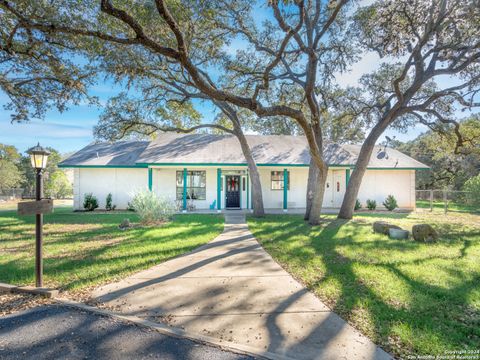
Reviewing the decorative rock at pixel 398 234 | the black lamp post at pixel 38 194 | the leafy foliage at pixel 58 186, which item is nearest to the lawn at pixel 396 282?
the decorative rock at pixel 398 234

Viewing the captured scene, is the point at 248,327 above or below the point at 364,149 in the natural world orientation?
below

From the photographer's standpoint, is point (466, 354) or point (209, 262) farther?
point (209, 262)

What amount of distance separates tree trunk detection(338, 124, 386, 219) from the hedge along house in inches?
141

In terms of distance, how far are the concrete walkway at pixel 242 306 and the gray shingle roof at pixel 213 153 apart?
33.1 ft

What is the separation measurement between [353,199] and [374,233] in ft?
11.2

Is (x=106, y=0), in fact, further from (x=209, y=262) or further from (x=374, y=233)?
(x=374, y=233)

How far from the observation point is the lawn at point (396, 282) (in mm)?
3037

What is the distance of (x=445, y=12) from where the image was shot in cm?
953

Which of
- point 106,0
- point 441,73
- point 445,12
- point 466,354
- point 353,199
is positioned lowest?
point 466,354

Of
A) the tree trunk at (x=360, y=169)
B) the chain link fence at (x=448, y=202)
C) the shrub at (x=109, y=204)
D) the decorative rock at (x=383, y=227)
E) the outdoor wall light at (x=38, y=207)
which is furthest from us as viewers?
the chain link fence at (x=448, y=202)

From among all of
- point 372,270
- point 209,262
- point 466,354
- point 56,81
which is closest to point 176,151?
point 56,81

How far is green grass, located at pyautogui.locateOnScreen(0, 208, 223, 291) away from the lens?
493 centimetres

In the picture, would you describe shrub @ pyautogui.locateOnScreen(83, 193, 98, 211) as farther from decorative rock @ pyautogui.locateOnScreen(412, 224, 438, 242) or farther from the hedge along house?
decorative rock @ pyautogui.locateOnScreen(412, 224, 438, 242)

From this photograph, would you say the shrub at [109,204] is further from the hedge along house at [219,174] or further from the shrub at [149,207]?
the shrub at [149,207]
